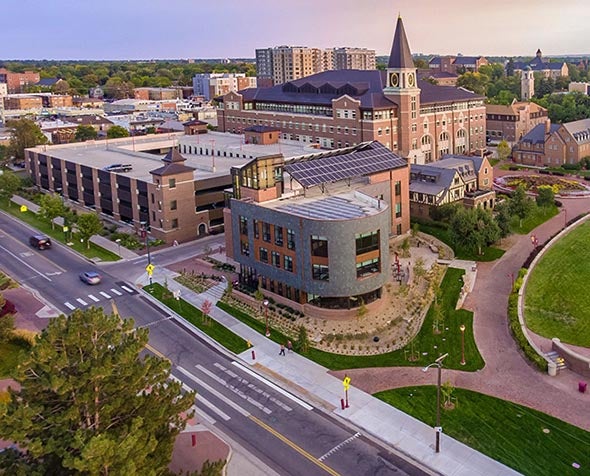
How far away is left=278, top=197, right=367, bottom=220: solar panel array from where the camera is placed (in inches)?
1984

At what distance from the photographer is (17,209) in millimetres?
93875

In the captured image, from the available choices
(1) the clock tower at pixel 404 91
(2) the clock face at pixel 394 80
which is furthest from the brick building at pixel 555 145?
(2) the clock face at pixel 394 80

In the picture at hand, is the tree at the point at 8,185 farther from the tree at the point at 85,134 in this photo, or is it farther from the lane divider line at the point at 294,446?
the lane divider line at the point at 294,446

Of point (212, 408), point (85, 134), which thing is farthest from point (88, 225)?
point (85, 134)

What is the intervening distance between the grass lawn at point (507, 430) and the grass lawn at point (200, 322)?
12.7 m

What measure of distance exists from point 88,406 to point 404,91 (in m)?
81.8

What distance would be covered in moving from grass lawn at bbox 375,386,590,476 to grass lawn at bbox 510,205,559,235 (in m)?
34.2

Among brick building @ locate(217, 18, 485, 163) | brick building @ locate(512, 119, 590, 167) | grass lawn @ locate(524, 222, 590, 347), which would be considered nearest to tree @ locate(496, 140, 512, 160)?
brick building @ locate(512, 119, 590, 167)

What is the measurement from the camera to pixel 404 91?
96500mm

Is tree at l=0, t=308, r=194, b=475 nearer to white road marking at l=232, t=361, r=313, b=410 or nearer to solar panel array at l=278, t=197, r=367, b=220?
white road marking at l=232, t=361, r=313, b=410

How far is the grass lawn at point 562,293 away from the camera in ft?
153

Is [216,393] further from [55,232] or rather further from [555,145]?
[555,145]

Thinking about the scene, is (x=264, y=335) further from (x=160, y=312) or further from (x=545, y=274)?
(x=545, y=274)

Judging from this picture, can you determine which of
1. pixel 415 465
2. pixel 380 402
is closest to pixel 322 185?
pixel 380 402
